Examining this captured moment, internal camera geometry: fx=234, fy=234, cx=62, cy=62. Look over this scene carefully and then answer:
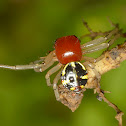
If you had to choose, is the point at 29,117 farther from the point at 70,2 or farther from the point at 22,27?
the point at 70,2

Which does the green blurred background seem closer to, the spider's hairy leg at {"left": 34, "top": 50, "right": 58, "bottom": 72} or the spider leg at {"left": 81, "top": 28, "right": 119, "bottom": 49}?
the spider leg at {"left": 81, "top": 28, "right": 119, "bottom": 49}

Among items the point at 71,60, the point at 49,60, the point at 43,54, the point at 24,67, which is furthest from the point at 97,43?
the point at 24,67

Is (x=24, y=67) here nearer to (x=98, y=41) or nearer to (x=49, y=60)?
(x=49, y=60)

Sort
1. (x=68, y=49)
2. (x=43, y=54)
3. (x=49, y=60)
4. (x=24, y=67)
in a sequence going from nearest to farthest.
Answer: (x=68, y=49) → (x=24, y=67) → (x=49, y=60) → (x=43, y=54)

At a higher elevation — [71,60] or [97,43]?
[97,43]

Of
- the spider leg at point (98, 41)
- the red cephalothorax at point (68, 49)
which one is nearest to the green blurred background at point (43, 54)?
the spider leg at point (98, 41)

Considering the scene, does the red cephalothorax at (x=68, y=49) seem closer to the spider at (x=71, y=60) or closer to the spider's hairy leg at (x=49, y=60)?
the spider at (x=71, y=60)

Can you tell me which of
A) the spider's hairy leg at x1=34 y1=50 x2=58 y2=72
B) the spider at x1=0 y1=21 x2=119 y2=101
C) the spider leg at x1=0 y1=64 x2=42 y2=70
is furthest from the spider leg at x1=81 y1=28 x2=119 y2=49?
the spider leg at x1=0 y1=64 x2=42 y2=70

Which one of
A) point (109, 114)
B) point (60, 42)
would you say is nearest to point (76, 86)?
point (60, 42)
